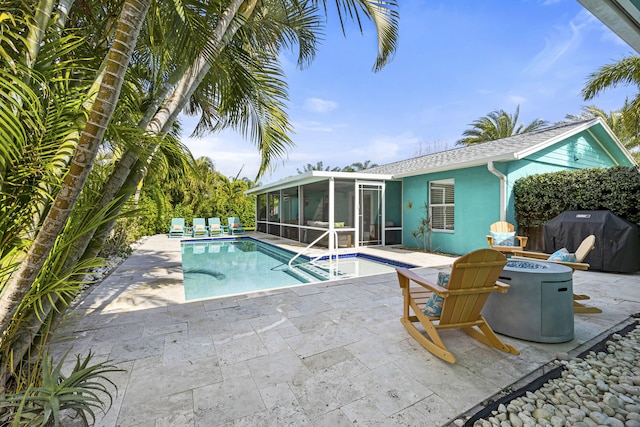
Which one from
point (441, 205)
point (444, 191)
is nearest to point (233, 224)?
point (441, 205)

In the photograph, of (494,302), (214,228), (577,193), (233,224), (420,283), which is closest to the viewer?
(420,283)

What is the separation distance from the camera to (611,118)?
1408cm

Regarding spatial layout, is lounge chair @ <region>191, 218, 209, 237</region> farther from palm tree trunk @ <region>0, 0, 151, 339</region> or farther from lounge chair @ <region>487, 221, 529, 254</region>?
palm tree trunk @ <region>0, 0, 151, 339</region>

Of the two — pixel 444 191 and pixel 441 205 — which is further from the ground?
pixel 444 191

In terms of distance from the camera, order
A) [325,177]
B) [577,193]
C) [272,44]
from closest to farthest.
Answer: [272,44]
[577,193]
[325,177]

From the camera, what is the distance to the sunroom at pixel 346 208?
1020 centimetres

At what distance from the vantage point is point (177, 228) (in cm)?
1590

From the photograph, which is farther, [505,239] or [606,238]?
[505,239]

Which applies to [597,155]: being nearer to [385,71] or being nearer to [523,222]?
[523,222]

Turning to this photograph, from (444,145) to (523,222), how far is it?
25.2 meters

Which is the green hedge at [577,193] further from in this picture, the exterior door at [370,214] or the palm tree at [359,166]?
the palm tree at [359,166]

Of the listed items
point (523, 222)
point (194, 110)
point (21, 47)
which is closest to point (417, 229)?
point (523, 222)

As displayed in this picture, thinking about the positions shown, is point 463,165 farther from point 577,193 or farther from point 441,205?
point 577,193

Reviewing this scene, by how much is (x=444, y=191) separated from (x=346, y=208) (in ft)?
11.3
